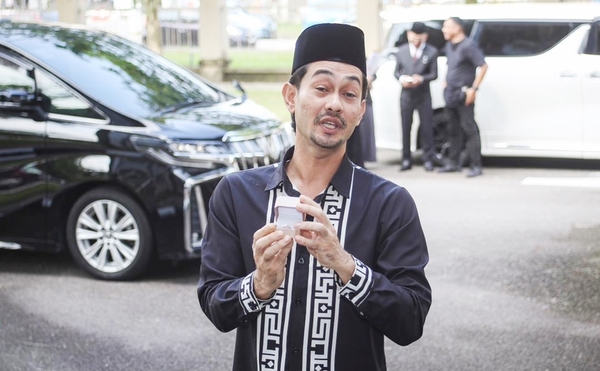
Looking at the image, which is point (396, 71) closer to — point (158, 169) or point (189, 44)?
point (158, 169)

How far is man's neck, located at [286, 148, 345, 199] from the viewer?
2.84 meters

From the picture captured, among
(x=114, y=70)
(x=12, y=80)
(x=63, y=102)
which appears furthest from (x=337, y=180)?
(x=114, y=70)

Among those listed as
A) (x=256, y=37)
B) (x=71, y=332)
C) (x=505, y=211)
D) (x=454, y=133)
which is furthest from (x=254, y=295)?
(x=256, y=37)

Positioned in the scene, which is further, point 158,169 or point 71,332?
point 158,169

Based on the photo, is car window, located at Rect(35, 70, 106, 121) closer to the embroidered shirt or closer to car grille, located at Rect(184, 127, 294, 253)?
car grille, located at Rect(184, 127, 294, 253)

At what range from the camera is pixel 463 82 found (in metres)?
12.9

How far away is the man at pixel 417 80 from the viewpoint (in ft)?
43.2

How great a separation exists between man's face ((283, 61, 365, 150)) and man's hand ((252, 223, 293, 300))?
37 centimetres

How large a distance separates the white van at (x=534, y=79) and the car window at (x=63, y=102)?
6593mm

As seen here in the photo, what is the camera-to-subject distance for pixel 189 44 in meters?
25.4

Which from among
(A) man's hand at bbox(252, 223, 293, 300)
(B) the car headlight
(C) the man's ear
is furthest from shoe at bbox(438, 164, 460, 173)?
(A) man's hand at bbox(252, 223, 293, 300)

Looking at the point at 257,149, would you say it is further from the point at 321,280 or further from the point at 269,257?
the point at 269,257

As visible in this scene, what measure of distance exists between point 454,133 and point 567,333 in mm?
6840

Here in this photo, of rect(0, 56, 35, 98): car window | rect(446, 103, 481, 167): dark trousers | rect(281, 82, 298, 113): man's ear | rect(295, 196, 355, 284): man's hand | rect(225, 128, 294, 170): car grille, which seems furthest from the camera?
rect(446, 103, 481, 167): dark trousers
